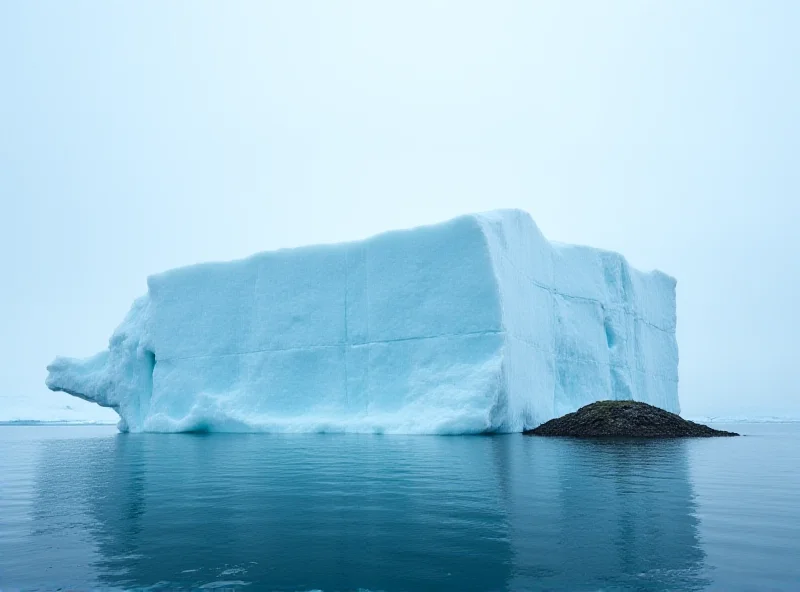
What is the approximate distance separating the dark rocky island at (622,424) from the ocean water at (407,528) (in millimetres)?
6129

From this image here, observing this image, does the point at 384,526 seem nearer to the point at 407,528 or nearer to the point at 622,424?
the point at 407,528

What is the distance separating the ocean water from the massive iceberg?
7.59m

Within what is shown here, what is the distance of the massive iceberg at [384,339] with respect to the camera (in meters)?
14.2

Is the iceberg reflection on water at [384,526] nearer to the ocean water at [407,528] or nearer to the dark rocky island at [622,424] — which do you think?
the ocean water at [407,528]

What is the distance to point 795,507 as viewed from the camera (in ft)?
13.8

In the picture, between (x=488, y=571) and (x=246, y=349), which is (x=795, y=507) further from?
(x=246, y=349)

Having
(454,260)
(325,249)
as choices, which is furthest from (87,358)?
(454,260)

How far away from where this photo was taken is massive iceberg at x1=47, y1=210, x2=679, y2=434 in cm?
1419

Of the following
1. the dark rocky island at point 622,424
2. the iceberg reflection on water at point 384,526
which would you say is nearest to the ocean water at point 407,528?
the iceberg reflection on water at point 384,526

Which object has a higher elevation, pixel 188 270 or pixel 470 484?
pixel 188 270

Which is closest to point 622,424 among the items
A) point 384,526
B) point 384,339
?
point 384,339

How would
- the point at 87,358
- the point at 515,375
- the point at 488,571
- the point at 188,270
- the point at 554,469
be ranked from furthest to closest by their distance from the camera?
the point at 87,358 < the point at 188,270 < the point at 515,375 < the point at 554,469 < the point at 488,571

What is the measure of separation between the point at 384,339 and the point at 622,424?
5.60 m

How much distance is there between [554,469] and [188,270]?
1499cm
